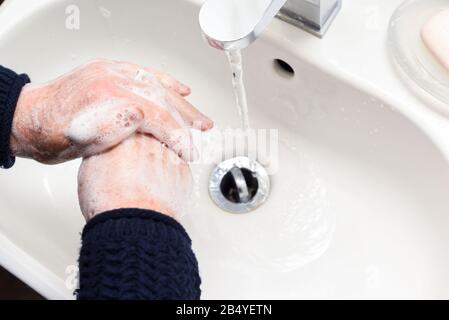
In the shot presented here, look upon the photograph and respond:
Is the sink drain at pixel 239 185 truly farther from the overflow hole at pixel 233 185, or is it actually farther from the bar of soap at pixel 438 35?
the bar of soap at pixel 438 35

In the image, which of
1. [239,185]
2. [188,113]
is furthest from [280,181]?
[188,113]

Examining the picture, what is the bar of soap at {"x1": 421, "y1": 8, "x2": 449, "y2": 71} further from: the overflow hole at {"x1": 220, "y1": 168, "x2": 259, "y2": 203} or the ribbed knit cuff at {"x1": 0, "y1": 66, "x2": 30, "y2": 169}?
the ribbed knit cuff at {"x1": 0, "y1": 66, "x2": 30, "y2": 169}

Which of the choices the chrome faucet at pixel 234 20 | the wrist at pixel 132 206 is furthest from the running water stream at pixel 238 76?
the wrist at pixel 132 206

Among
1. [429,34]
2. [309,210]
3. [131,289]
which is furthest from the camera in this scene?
[309,210]

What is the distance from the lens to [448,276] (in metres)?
0.47

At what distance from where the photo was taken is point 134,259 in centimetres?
39

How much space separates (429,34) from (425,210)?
0.17 m

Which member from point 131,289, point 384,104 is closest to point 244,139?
point 384,104

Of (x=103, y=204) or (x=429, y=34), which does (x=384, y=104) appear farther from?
(x=103, y=204)

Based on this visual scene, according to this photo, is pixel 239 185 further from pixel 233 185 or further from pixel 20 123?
pixel 20 123

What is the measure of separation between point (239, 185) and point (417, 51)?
24 centimetres

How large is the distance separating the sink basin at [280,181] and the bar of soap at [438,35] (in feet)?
0.19

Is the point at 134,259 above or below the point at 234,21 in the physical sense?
below

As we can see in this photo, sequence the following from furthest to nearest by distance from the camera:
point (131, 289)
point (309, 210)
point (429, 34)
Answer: point (309, 210) → point (429, 34) → point (131, 289)
